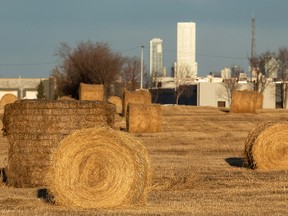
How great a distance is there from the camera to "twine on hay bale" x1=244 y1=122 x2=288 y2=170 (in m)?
20.8

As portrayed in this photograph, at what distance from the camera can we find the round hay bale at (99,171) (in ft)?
44.3

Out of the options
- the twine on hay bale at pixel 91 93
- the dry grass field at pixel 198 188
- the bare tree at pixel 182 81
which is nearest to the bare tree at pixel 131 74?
the bare tree at pixel 182 81

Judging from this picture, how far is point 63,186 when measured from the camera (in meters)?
13.5

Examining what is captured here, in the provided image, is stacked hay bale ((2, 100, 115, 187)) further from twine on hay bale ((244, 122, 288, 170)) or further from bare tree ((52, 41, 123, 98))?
bare tree ((52, 41, 123, 98))

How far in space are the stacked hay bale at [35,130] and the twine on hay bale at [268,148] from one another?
521cm

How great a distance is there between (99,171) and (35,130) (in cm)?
351

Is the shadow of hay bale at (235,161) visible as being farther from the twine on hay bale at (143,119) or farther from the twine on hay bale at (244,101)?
the twine on hay bale at (244,101)

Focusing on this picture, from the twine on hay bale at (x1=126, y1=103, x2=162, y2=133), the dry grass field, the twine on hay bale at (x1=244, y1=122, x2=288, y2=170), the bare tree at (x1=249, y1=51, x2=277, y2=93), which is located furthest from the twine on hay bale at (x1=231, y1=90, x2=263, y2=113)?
the bare tree at (x1=249, y1=51, x2=277, y2=93)

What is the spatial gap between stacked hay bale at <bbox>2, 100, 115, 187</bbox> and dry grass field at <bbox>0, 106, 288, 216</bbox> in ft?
1.34

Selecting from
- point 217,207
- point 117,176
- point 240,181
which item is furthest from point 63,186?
point 240,181

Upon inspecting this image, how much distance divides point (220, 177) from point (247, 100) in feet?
95.3

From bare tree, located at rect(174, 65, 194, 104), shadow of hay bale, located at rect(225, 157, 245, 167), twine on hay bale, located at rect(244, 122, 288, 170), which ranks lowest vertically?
shadow of hay bale, located at rect(225, 157, 245, 167)

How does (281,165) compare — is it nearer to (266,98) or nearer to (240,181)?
(240,181)

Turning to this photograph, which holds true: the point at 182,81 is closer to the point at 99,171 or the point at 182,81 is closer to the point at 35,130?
the point at 35,130
